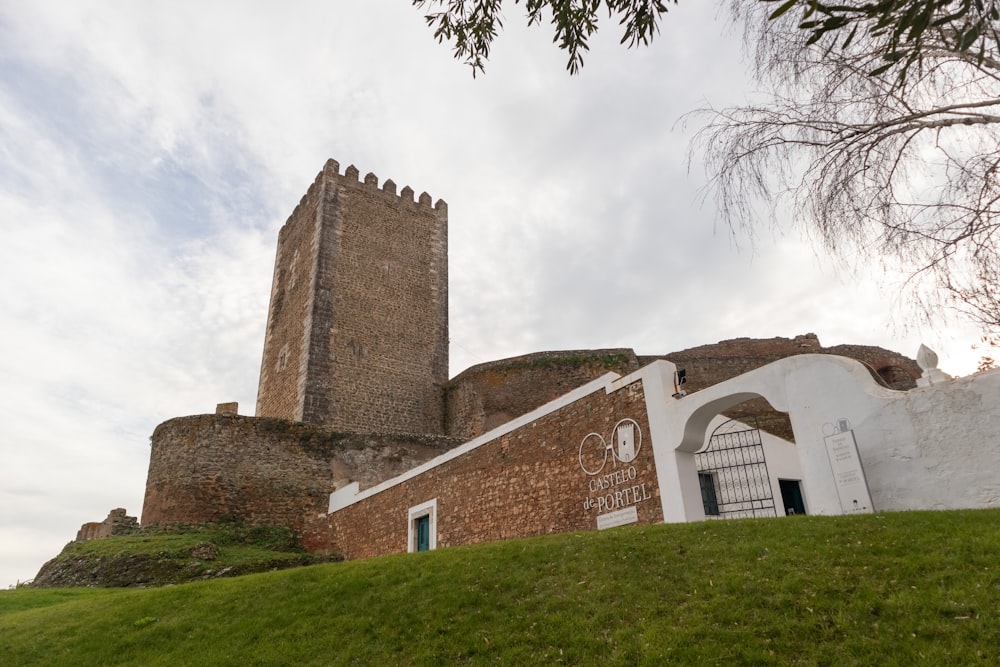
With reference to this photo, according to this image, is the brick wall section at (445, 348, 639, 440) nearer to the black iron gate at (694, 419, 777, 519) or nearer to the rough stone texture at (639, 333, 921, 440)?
the rough stone texture at (639, 333, 921, 440)

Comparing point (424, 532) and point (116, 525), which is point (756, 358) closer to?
point (424, 532)

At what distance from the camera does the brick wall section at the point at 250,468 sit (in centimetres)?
1719

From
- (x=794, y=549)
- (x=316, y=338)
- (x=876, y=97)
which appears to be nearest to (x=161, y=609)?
(x=794, y=549)

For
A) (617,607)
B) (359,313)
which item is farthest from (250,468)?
(617,607)

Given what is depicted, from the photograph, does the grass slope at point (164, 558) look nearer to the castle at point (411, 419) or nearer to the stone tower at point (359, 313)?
the castle at point (411, 419)

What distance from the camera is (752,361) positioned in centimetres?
2462

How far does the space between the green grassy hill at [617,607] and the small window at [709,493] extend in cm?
585

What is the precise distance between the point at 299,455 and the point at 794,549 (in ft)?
48.5

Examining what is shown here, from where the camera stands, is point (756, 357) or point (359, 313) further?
point (756, 357)

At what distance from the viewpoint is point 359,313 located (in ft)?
76.0

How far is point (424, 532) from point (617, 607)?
29.0ft

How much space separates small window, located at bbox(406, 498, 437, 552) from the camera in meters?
14.1

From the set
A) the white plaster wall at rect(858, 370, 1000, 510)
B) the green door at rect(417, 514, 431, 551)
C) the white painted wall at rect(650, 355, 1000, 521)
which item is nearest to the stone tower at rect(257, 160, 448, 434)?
the green door at rect(417, 514, 431, 551)

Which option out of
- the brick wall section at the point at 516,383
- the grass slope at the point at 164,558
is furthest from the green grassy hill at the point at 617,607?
the brick wall section at the point at 516,383
